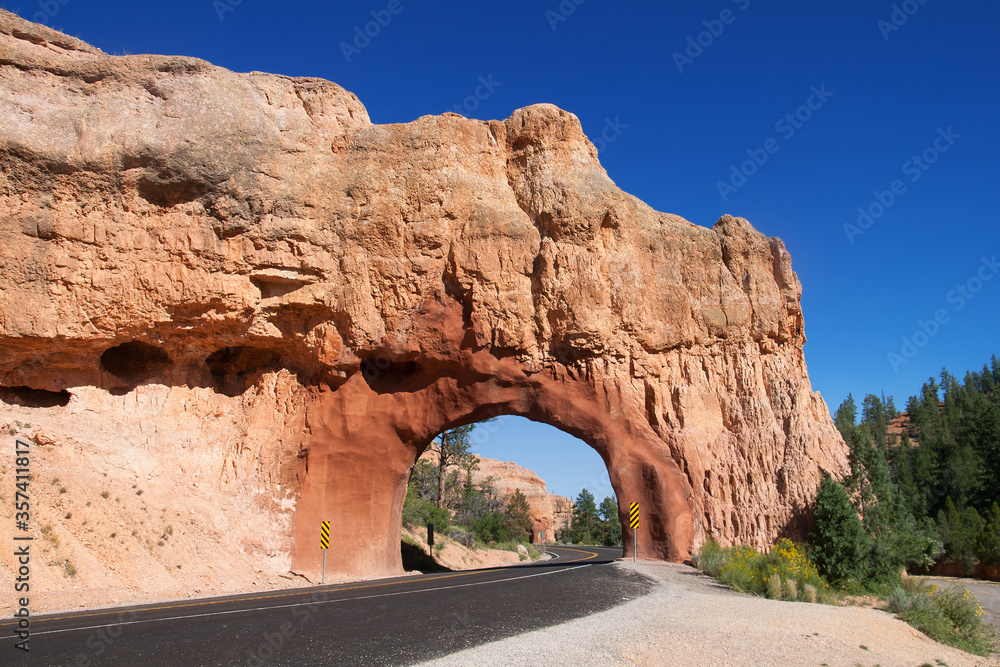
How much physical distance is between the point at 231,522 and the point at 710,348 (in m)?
15.5

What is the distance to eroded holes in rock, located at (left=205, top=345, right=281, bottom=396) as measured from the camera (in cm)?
2091

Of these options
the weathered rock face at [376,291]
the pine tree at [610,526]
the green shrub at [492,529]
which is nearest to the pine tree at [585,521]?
the pine tree at [610,526]

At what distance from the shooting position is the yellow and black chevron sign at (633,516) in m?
20.8

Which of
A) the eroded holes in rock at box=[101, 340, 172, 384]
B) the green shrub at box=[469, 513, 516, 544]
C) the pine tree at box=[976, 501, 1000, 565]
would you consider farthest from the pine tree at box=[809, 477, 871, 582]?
the green shrub at box=[469, 513, 516, 544]

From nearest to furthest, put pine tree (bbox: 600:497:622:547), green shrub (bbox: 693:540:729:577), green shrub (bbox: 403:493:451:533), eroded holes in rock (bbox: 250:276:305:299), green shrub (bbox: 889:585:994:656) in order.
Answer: green shrub (bbox: 889:585:994:656) < green shrub (bbox: 693:540:729:577) < eroded holes in rock (bbox: 250:276:305:299) < green shrub (bbox: 403:493:451:533) < pine tree (bbox: 600:497:622:547)

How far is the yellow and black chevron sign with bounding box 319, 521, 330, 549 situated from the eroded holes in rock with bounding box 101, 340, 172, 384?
6539mm

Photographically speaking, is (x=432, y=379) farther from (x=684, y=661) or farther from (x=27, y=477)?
(x=684, y=661)

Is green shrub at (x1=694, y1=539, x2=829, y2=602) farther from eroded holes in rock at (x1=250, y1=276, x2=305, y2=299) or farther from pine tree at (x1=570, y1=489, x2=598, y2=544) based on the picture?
pine tree at (x1=570, y1=489, x2=598, y2=544)

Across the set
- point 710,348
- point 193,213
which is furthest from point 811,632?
point 193,213

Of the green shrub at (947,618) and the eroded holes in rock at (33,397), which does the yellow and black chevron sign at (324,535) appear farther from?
the green shrub at (947,618)

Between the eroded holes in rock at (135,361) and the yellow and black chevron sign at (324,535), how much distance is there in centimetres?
654

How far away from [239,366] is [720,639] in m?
16.9

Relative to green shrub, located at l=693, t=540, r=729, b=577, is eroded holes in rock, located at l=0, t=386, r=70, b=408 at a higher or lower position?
higher

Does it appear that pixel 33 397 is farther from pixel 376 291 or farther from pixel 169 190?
pixel 376 291
